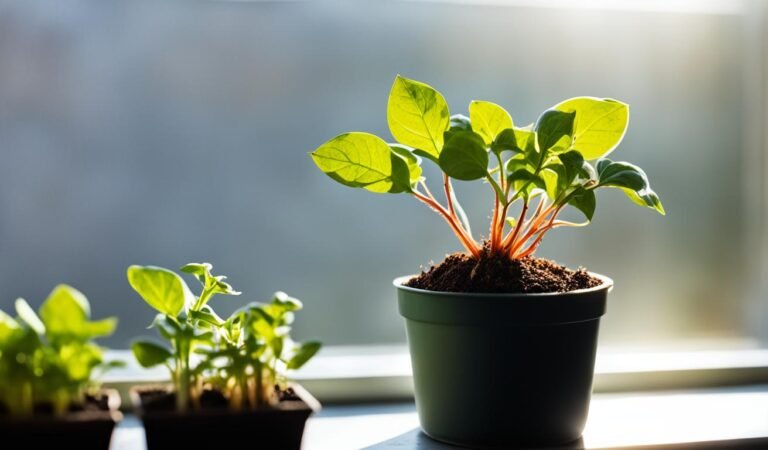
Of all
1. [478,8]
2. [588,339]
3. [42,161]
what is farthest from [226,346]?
[478,8]

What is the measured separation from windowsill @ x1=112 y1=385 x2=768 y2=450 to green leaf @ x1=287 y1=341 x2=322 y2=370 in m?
0.18

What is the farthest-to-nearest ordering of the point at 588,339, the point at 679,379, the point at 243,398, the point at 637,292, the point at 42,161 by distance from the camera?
the point at 637,292 < the point at 679,379 < the point at 42,161 < the point at 588,339 < the point at 243,398

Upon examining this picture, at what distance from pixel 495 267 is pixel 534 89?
0.51 m

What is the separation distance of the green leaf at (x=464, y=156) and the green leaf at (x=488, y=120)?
0.05 meters

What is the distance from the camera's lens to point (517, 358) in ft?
2.77

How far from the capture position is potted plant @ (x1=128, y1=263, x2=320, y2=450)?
73 centimetres

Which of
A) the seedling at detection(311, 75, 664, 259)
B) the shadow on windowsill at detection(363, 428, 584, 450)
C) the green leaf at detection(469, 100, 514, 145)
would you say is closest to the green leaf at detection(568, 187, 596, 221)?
the seedling at detection(311, 75, 664, 259)

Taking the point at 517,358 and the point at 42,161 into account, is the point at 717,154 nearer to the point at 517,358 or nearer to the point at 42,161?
the point at 517,358

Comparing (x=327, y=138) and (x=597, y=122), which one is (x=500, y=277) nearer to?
(x=597, y=122)

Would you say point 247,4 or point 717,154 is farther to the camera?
point 717,154

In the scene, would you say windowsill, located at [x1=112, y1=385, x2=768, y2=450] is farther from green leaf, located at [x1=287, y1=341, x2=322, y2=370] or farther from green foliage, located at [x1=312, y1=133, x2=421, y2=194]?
green foliage, located at [x1=312, y1=133, x2=421, y2=194]

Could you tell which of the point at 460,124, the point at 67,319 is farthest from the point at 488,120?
the point at 67,319

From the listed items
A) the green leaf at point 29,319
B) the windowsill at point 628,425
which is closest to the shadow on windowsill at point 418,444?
the windowsill at point 628,425

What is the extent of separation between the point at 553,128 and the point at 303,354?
34 cm
